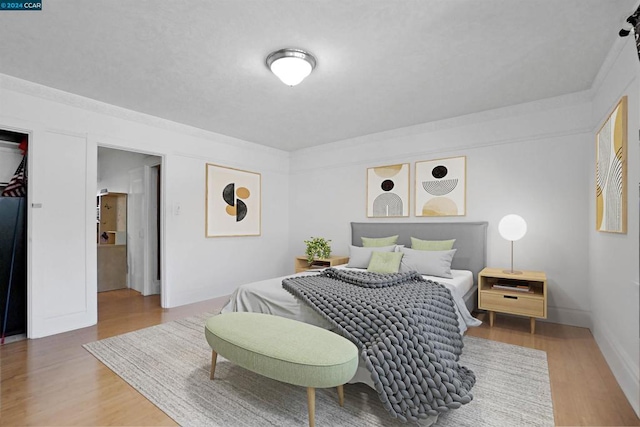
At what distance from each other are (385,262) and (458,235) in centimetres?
113

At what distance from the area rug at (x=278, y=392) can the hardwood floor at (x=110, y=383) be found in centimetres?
9

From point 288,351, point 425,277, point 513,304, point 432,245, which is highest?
point 432,245

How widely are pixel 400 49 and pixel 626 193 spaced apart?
1.95 meters

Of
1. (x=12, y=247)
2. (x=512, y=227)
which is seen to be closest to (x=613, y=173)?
(x=512, y=227)

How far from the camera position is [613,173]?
8.21ft

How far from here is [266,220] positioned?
585 cm

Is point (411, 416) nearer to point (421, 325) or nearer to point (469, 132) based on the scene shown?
point (421, 325)

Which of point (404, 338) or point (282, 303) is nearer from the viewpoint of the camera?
point (404, 338)

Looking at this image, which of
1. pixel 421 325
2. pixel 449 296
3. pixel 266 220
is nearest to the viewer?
pixel 421 325

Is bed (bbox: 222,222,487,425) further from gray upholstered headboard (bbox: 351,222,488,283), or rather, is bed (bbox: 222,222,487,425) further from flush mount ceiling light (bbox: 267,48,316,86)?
flush mount ceiling light (bbox: 267,48,316,86)

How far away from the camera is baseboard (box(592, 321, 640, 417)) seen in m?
2.02

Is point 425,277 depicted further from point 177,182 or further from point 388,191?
point 177,182

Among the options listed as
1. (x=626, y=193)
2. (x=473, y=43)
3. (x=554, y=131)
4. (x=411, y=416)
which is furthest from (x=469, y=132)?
(x=411, y=416)

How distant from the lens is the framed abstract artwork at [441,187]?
4.24 meters
